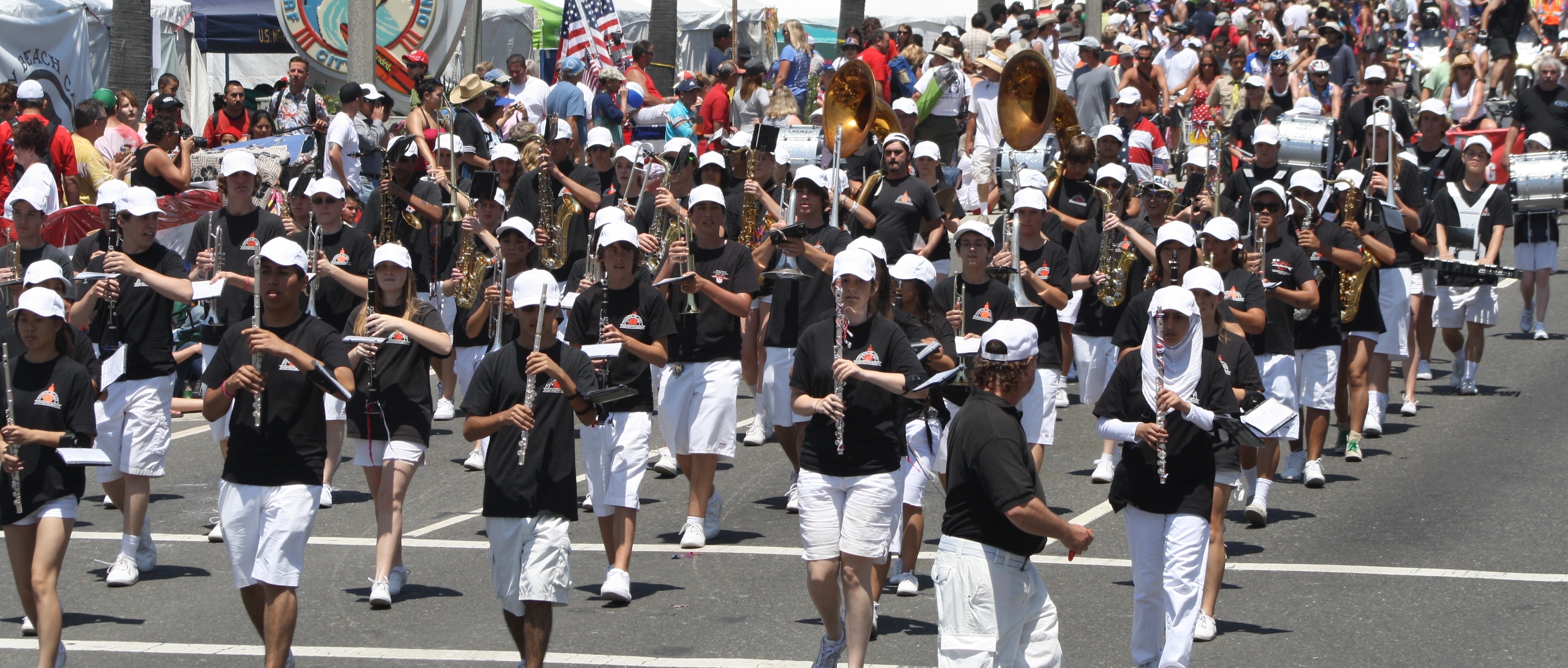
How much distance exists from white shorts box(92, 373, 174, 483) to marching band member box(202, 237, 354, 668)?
6.84ft

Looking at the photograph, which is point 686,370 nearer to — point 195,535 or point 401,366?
point 401,366

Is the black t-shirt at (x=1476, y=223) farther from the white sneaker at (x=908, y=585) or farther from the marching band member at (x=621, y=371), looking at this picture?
the marching band member at (x=621, y=371)

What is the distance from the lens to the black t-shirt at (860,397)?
25.7 feet

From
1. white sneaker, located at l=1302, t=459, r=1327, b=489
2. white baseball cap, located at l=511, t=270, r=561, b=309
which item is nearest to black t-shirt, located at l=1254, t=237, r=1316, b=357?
white sneaker, located at l=1302, t=459, r=1327, b=489

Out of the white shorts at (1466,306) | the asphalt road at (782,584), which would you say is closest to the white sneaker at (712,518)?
the asphalt road at (782,584)

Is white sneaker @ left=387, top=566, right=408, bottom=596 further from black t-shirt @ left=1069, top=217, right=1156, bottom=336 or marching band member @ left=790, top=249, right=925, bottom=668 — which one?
black t-shirt @ left=1069, top=217, right=1156, bottom=336

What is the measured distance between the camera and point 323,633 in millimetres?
8641

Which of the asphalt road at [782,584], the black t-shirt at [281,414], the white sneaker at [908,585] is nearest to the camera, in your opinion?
the black t-shirt at [281,414]

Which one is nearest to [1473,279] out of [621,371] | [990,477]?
[621,371]

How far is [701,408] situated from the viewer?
10.2 m

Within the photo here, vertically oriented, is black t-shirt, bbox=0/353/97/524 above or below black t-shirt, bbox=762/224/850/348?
below

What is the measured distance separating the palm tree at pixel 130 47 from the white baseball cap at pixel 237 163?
11.9 meters

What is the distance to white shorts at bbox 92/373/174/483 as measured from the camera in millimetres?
9594

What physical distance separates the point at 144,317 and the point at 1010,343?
18.6ft
